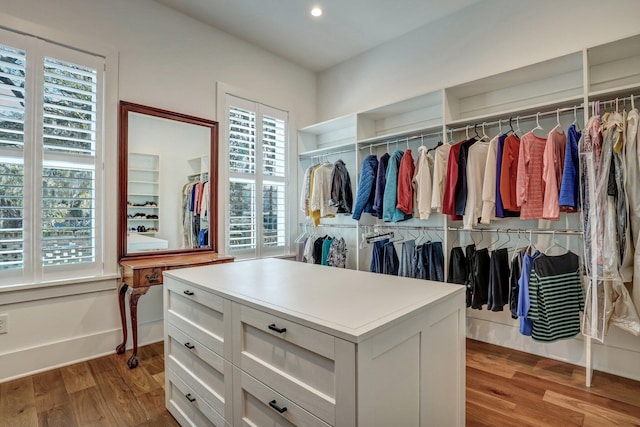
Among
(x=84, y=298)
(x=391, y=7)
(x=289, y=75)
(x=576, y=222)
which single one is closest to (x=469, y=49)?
(x=391, y=7)

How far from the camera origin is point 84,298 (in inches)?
99.5

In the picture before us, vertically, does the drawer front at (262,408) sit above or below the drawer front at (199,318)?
below

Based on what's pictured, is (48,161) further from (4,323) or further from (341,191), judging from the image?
(341,191)

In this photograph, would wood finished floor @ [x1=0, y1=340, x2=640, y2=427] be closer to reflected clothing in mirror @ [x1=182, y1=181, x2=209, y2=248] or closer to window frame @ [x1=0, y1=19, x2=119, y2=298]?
window frame @ [x1=0, y1=19, x2=119, y2=298]

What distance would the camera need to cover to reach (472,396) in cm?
198

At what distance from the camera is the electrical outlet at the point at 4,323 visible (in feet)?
7.25

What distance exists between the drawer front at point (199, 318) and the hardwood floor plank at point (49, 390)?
93 cm

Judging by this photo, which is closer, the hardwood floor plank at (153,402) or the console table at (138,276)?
the hardwood floor plank at (153,402)

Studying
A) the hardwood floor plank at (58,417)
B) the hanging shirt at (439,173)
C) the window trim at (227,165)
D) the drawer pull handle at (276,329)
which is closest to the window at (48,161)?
the hardwood floor plank at (58,417)

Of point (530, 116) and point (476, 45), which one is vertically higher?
point (476, 45)

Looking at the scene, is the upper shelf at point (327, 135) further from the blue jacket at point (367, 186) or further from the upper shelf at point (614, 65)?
the upper shelf at point (614, 65)

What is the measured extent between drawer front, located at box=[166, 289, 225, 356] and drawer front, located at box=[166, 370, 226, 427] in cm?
29

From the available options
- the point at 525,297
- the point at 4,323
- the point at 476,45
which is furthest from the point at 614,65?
the point at 4,323

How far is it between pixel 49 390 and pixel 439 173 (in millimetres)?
3270
